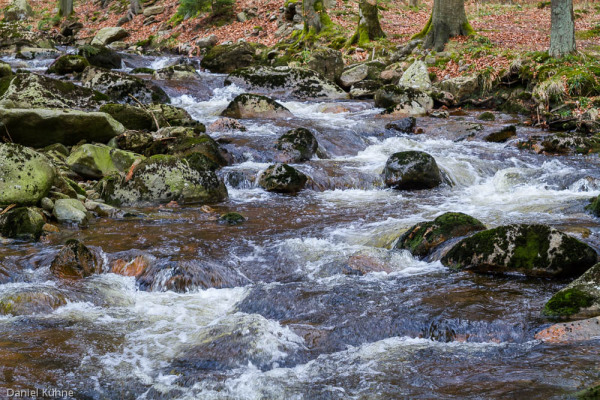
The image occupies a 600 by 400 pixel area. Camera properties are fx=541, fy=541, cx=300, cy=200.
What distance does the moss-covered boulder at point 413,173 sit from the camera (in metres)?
10.3

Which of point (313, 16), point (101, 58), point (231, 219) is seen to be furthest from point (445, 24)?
point (231, 219)

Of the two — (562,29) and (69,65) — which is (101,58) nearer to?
(69,65)

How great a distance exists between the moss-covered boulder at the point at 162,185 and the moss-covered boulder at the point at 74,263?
2.76 m

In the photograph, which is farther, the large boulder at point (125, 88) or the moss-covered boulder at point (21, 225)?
the large boulder at point (125, 88)

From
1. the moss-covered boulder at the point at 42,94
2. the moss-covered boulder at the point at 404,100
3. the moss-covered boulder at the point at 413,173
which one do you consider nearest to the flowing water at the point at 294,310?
the moss-covered boulder at the point at 413,173

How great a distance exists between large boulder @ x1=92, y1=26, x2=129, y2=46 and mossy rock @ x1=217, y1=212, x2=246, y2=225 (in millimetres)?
25437

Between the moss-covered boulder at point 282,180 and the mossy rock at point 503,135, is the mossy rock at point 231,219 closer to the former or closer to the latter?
the moss-covered boulder at point 282,180

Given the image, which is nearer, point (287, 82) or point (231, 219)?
point (231, 219)

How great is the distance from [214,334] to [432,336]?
6.30 feet

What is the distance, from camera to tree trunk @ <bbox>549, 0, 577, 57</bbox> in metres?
14.8

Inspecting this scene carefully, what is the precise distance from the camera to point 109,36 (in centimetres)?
3050

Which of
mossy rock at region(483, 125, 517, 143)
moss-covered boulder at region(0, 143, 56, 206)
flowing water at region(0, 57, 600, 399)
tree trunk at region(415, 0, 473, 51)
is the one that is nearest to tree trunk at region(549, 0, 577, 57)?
mossy rock at region(483, 125, 517, 143)

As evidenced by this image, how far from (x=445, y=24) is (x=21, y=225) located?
1623 cm

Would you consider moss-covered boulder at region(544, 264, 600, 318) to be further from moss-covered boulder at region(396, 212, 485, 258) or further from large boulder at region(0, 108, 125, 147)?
large boulder at region(0, 108, 125, 147)
